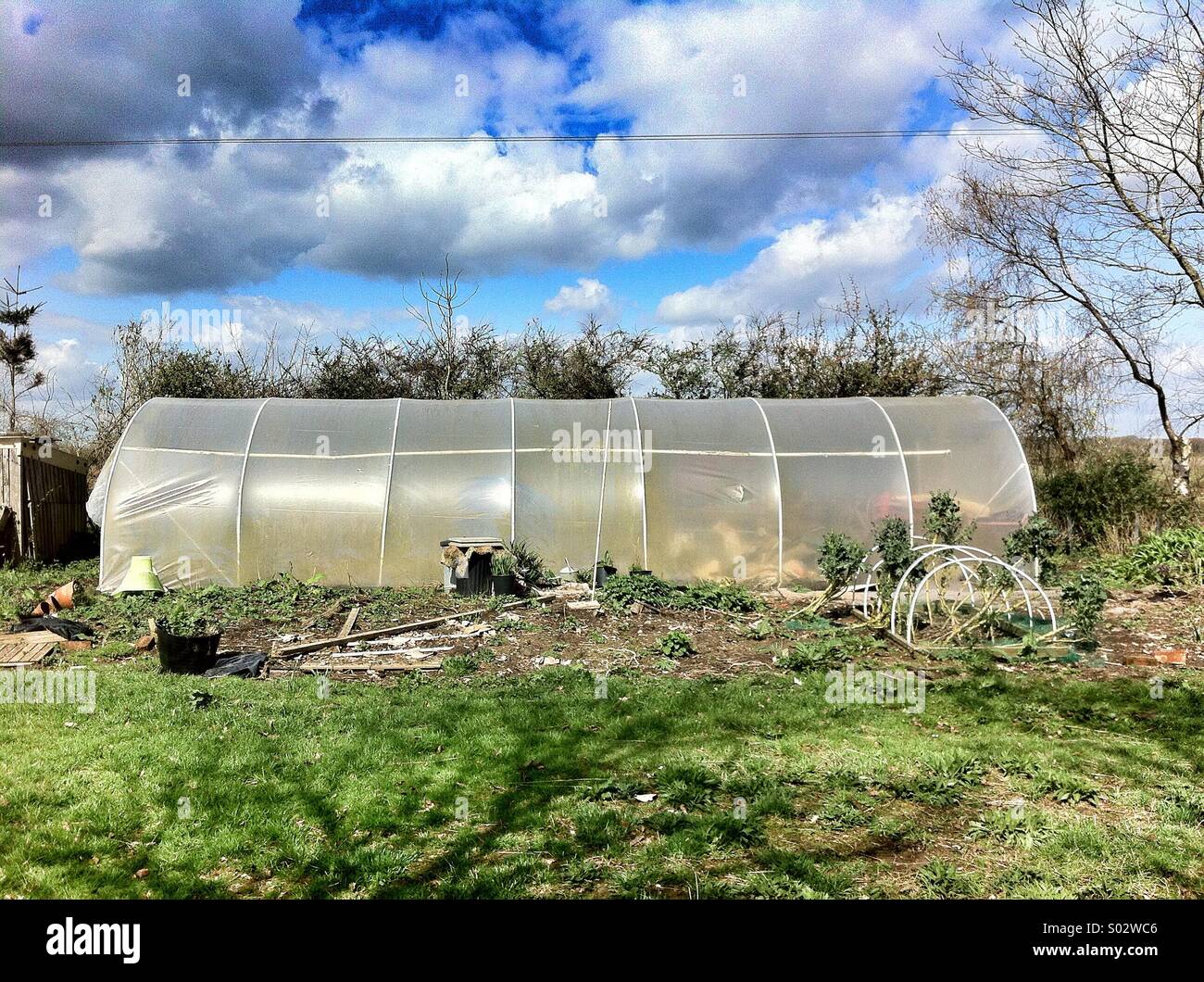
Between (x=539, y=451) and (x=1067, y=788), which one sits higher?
(x=539, y=451)

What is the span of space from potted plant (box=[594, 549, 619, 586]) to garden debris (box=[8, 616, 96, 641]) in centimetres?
611

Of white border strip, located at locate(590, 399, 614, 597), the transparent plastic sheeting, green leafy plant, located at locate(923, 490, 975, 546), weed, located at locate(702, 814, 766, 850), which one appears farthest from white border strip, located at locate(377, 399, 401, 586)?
weed, located at locate(702, 814, 766, 850)

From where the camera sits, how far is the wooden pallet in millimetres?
7996

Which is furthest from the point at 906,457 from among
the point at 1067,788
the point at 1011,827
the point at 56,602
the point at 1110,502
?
the point at 56,602

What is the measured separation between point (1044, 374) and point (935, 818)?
14755mm

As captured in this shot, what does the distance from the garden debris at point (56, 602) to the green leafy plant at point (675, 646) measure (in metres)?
7.73

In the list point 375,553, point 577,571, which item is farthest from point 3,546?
point 577,571

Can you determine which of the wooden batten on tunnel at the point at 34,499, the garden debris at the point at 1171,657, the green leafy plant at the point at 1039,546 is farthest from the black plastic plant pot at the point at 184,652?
the garden debris at the point at 1171,657

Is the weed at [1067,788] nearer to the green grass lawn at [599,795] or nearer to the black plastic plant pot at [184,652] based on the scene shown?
the green grass lawn at [599,795]

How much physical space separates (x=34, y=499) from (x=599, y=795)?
43.5 ft

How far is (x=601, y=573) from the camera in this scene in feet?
38.6

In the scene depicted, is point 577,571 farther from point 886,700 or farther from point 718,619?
point 886,700

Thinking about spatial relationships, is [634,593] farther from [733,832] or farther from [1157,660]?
[733,832]
